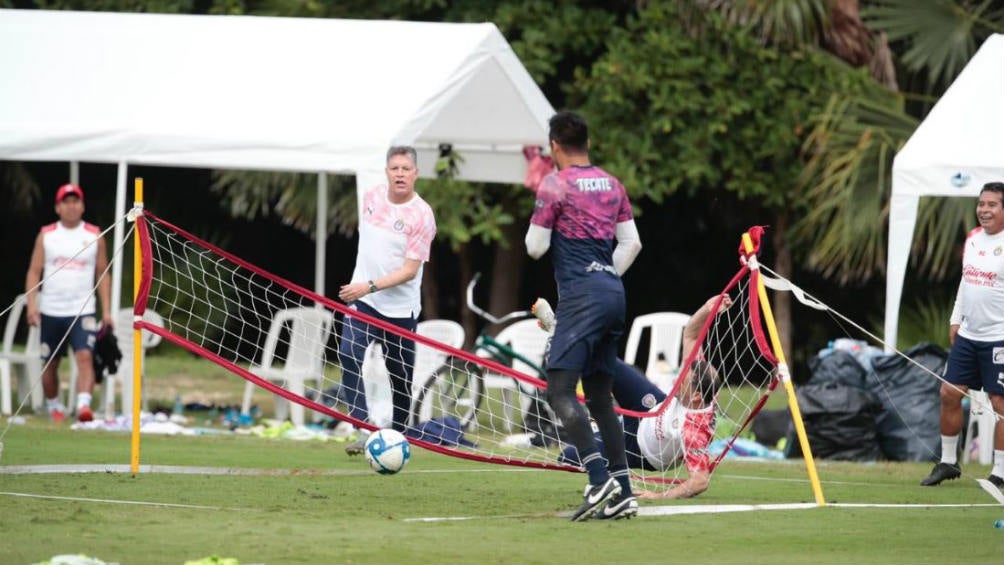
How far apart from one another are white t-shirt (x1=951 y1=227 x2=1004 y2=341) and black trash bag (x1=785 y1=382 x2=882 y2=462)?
7.88ft

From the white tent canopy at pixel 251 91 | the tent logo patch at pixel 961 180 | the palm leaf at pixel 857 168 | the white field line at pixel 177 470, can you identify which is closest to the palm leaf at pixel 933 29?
the palm leaf at pixel 857 168

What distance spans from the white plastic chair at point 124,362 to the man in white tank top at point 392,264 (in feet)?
10.2

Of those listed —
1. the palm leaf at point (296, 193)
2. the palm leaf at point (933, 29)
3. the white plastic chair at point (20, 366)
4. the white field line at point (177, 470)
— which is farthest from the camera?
the palm leaf at point (296, 193)

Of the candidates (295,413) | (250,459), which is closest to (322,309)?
(295,413)

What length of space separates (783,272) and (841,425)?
5713 millimetres

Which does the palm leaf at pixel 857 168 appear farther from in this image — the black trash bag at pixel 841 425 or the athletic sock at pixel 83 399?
the athletic sock at pixel 83 399

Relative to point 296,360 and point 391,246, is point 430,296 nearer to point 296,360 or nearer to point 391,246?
point 296,360

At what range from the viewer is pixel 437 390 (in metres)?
14.9

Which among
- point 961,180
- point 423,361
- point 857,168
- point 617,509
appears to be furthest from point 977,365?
point 423,361

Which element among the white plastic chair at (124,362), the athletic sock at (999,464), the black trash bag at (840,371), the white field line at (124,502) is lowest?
the white plastic chair at (124,362)

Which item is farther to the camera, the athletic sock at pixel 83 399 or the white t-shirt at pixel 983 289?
the athletic sock at pixel 83 399

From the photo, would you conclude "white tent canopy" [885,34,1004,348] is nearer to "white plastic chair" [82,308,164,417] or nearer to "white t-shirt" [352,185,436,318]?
"white t-shirt" [352,185,436,318]

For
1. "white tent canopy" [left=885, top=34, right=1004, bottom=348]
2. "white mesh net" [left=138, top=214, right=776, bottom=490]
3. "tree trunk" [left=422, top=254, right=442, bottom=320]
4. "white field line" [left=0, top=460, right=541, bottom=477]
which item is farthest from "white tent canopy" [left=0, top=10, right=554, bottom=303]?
"tree trunk" [left=422, top=254, right=442, bottom=320]

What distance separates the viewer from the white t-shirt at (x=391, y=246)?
Result: 11078 millimetres
